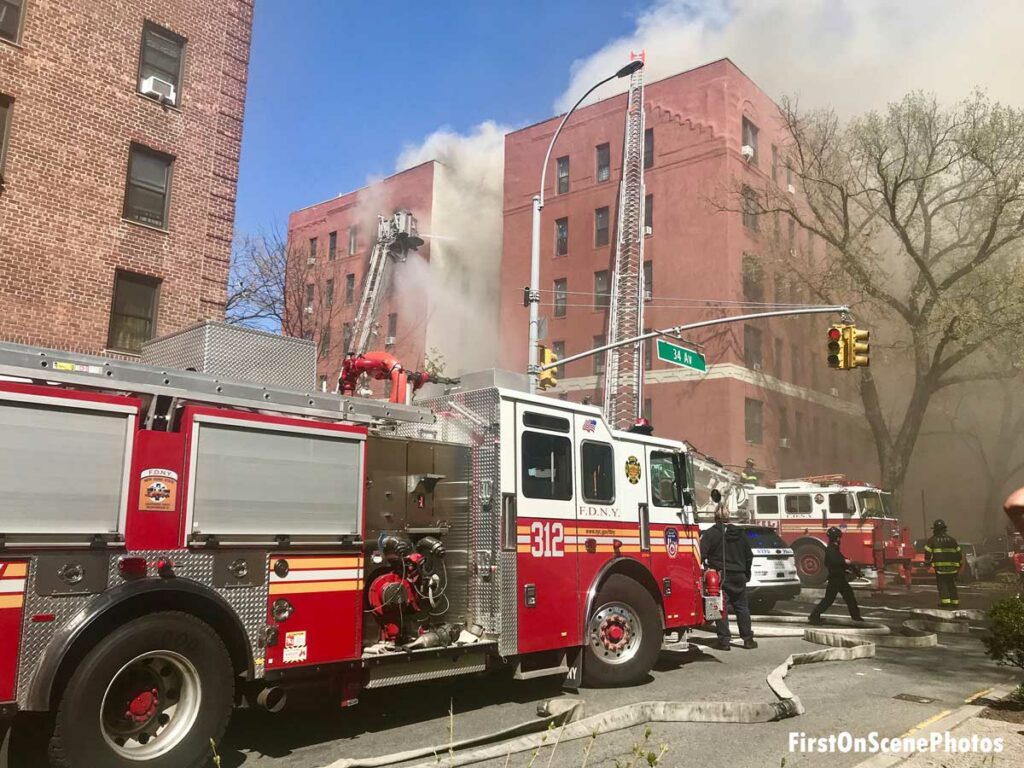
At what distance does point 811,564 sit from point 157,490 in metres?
18.5

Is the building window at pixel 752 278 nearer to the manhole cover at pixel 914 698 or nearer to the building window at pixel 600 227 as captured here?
the building window at pixel 600 227

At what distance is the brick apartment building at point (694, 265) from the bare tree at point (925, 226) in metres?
2.00

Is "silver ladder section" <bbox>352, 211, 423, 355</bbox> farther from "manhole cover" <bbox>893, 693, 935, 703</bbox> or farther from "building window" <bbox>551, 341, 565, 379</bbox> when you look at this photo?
"manhole cover" <bbox>893, 693, 935, 703</bbox>

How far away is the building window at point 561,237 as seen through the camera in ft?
115

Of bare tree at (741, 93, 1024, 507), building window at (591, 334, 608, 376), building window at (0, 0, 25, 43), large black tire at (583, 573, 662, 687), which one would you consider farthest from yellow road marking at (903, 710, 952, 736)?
building window at (591, 334, 608, 376)

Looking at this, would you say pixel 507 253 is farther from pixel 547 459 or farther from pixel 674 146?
pixel 547 459

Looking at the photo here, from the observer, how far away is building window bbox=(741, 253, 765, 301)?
101ft

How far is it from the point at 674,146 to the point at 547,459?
28.0 m

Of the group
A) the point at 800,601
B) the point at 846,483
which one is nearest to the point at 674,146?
the point at 846,483

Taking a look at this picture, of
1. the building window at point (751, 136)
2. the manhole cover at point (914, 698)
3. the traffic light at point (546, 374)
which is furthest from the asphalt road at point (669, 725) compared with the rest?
the building window at point (751, 136)

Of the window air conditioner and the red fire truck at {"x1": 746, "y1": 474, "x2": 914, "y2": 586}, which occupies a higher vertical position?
the window air conditioner

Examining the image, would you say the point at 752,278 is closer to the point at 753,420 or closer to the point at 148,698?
the point at 753,420

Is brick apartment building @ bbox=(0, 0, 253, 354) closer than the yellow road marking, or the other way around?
the yellow road marking

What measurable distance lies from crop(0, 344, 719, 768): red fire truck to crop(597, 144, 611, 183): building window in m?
27.8
